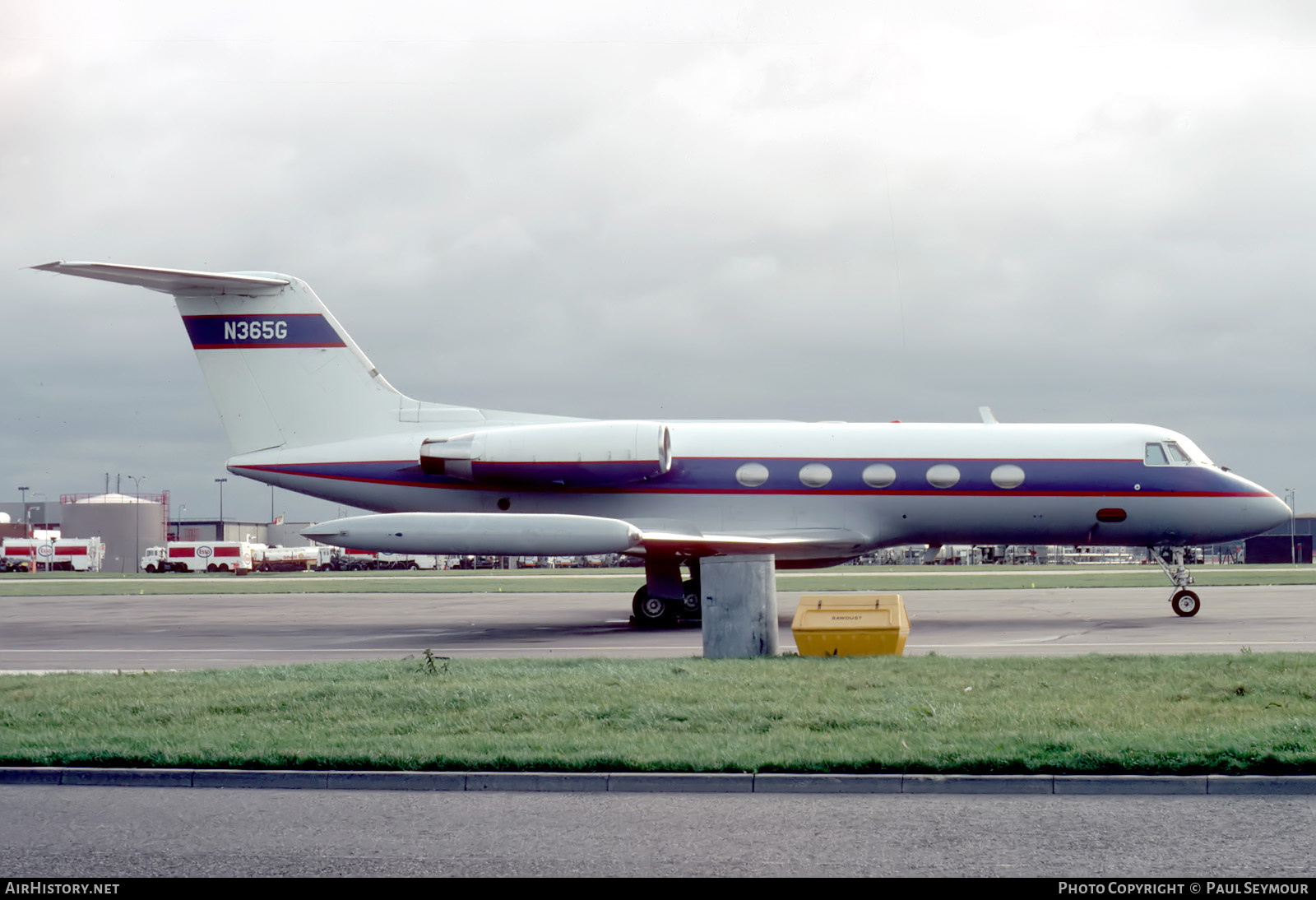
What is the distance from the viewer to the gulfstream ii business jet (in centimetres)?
2122

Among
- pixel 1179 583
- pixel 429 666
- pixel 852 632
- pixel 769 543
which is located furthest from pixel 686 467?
pixel 429 666

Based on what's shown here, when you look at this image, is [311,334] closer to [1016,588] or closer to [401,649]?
[401,649]

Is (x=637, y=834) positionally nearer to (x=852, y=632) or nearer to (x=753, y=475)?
(x=852, y=632)

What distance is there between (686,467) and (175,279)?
9.79 m

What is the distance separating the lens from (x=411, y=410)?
888 inches

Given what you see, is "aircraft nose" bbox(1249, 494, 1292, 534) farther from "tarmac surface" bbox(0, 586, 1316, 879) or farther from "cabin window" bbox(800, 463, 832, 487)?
"tarmac surface" bbox(0, 586, 1316, 879)

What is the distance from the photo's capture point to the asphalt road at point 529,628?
1584 cm

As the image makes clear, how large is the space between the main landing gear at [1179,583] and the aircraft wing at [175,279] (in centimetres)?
1732

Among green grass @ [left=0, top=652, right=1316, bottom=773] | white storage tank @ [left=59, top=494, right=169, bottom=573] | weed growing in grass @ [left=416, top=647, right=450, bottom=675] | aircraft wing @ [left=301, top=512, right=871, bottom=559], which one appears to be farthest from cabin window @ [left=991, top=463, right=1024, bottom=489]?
white storage tank @ [left=59, top=494, right=169, bottom=573]

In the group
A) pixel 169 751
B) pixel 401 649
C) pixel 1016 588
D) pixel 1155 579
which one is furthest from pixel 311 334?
pixel 1155 579

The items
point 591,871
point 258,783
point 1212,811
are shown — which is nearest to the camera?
point 591,871

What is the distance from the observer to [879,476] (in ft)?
70.3

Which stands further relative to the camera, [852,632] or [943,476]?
[943,476]
